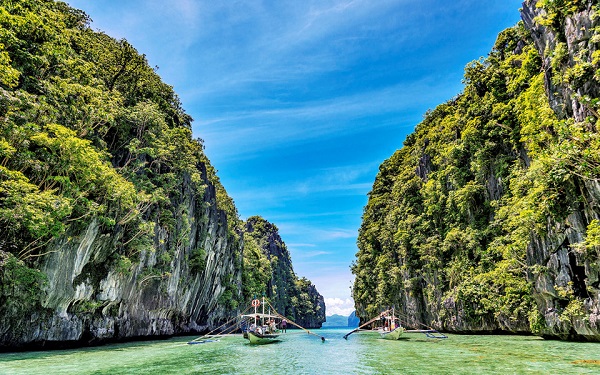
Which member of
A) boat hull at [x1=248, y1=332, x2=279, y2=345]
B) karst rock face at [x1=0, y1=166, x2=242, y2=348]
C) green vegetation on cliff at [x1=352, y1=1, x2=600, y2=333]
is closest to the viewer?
green vegetation on cliff at [x1=352, y1=1, x2=600, y2=333]

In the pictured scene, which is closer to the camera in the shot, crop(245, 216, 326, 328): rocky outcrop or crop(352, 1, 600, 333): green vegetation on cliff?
crop(352, 1, 600, 333): green vegetation on cliff

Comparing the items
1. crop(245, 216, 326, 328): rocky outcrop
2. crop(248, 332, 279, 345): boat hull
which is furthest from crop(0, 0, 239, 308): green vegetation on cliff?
crop(245, 216, 326, 328): rocky outcrop

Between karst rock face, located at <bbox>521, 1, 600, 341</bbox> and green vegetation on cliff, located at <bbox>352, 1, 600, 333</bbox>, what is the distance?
0.18 metres

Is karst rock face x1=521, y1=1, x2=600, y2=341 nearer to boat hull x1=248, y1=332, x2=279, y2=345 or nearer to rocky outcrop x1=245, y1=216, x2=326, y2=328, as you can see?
boat hull x1=248, y1=332, x2=279, y2=345

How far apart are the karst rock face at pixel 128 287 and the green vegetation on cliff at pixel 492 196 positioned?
21748 mm

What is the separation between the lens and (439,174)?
32469 millimetres

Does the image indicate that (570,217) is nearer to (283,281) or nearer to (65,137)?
(65,137)

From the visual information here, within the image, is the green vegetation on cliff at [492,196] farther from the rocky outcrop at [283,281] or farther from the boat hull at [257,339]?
the rocky outcrop at [283,281]

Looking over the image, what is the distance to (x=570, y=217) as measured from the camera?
15.1m

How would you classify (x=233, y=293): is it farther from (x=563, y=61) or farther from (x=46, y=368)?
(x=563, y=61)

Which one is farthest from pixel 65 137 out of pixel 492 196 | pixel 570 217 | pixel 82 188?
pixel 492 196

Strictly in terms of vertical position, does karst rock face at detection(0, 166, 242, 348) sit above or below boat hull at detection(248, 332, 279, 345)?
above

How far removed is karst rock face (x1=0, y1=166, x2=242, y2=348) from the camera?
16.3 m

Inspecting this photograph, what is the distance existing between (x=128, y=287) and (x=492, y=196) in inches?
1080
